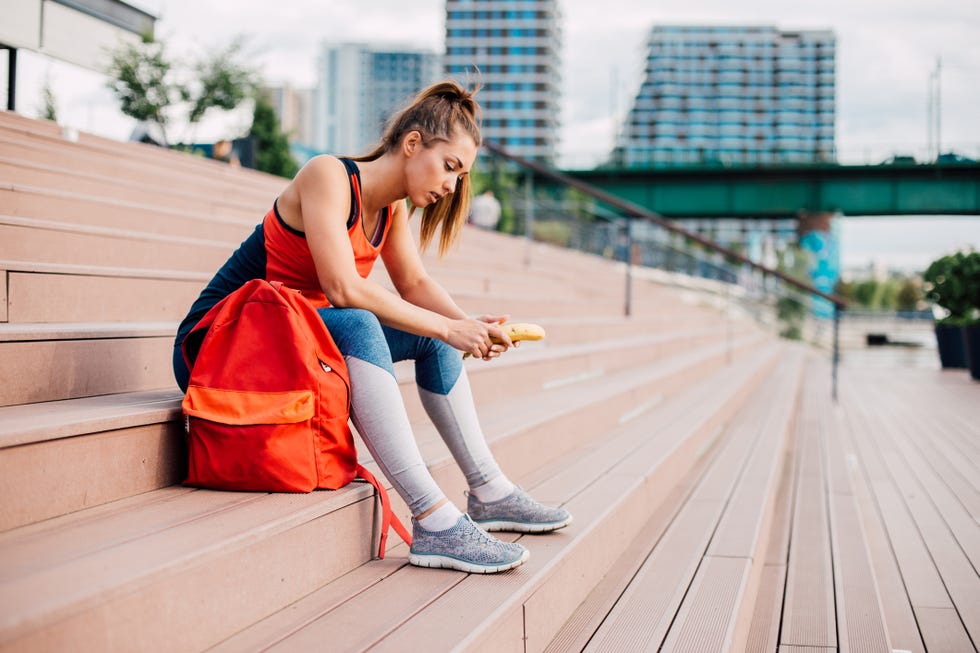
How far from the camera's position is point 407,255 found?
2.30m

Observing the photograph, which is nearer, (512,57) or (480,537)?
(480,537)

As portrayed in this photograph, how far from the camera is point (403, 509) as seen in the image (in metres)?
2.02

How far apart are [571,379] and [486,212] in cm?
623

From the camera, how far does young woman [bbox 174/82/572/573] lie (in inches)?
70.6

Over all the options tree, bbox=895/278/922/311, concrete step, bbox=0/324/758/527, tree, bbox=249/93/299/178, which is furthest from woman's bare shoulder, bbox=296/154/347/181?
tree, bbox=895/278/922/311

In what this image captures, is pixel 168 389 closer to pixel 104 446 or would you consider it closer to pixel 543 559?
pixel 104 446

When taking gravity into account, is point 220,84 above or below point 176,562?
above

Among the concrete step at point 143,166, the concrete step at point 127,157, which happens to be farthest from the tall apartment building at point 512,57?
the concrete step at point 143,166

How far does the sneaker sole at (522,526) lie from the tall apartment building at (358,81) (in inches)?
4902

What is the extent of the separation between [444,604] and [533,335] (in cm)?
69

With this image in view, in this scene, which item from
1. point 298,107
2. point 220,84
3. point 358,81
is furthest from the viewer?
point 358,81

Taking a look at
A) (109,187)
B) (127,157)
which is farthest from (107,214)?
(127,157)

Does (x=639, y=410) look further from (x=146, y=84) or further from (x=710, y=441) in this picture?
(x=146, y=84)

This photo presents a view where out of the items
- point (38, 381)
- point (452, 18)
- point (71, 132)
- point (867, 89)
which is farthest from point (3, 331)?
point (867, 89)
